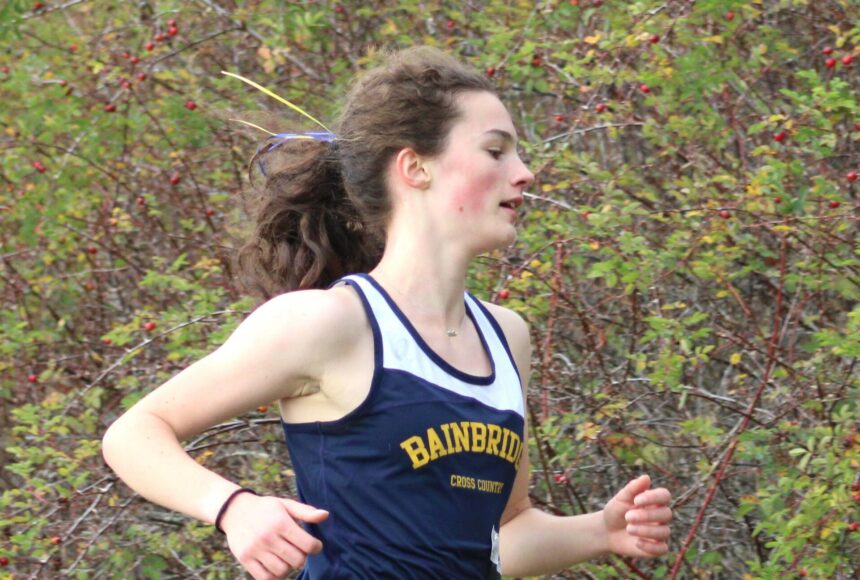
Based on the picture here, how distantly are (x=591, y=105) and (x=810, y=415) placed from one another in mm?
1306

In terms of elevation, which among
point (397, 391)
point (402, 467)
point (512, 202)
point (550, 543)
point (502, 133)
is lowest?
point (550, 543)

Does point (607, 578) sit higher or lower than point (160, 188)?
lower

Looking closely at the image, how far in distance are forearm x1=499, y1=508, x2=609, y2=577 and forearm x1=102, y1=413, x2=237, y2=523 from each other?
0.73 m

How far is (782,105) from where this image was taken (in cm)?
465

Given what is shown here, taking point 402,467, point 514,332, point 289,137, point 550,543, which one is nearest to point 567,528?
point 550,543

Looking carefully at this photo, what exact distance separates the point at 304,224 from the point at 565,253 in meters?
1.52

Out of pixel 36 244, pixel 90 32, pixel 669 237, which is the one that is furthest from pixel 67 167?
pixel 669 237

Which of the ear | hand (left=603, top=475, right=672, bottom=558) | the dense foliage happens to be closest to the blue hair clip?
the dense foliage

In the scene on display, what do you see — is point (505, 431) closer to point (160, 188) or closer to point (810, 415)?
point (810, 415)

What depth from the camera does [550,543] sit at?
2578 millimetres

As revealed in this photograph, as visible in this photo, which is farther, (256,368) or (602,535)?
(602,535)

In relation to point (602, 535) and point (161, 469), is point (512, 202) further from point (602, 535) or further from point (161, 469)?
point (161, 469)

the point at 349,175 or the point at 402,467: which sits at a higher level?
the point at 349,175

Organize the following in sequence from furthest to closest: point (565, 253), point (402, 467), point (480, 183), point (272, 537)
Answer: point (565, 253) → point (480, 183) → point (402, 467) → point (272, 537)
